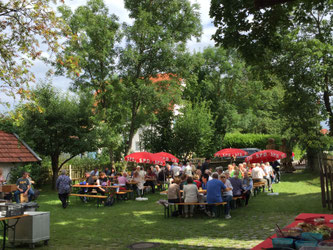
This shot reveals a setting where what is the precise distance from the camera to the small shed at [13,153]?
22438mm

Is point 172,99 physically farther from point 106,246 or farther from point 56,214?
point 106,246

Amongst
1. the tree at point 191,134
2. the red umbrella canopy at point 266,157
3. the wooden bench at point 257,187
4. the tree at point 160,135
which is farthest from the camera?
the tree at point 160,135

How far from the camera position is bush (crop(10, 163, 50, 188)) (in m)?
22.5

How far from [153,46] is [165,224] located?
19.2 metres

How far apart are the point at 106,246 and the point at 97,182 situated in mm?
9582

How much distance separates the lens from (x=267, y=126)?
54.5 m

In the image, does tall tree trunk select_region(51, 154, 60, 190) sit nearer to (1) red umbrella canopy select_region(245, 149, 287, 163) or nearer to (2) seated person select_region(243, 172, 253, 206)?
(1) red umbrella canopy select_region(245, 149, 287, 163)

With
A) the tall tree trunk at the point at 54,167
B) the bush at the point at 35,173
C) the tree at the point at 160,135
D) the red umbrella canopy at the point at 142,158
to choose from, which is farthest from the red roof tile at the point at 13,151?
the tree at the point at 160,135

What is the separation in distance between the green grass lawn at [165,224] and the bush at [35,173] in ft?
13.5

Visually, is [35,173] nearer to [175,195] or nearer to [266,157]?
[175,195]

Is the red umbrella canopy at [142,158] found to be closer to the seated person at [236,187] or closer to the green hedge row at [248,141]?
the seated person at [236,187]

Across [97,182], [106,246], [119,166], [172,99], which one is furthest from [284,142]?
[106,246]

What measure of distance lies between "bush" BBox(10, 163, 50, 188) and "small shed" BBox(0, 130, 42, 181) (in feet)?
1.11

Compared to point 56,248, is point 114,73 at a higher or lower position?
higher
